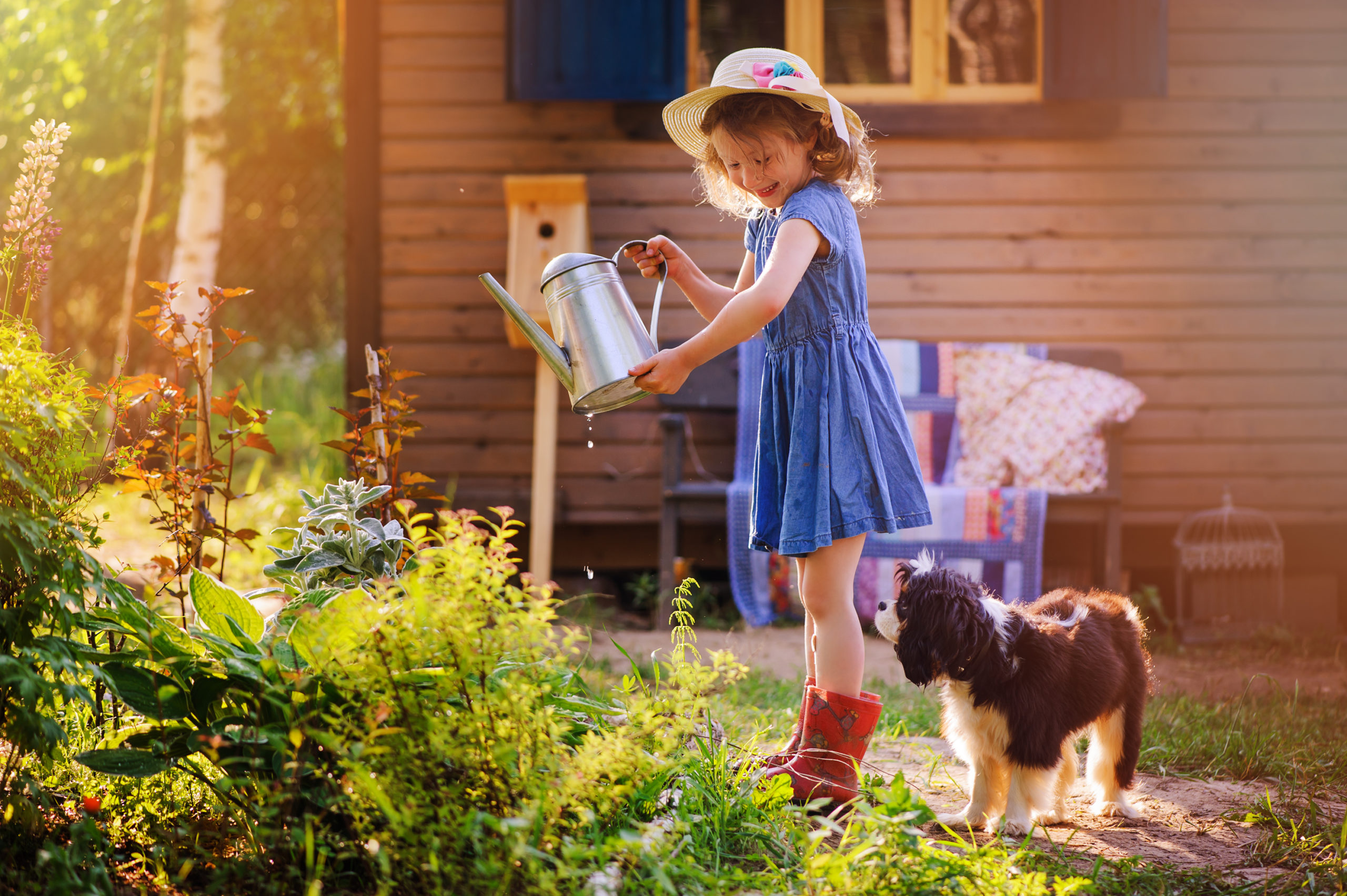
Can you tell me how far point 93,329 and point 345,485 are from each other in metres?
8.17

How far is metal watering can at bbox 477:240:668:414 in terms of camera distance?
2.09 m

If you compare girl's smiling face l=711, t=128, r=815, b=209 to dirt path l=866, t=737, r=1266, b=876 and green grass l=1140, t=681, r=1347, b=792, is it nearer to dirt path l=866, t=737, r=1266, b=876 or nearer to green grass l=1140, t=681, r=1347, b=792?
dirt path l=866, t=737, r=1266, b=876

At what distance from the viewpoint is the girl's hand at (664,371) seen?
1979mm

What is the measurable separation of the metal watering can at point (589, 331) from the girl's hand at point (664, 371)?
0.06m

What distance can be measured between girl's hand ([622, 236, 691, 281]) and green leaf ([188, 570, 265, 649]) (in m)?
1.09

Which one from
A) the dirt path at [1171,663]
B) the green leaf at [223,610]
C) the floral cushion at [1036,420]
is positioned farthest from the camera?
the floral cushion at [1036,420]

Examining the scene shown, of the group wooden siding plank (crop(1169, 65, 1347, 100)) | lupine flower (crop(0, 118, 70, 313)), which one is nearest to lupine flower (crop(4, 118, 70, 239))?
lupine flower (crop(0, 118, 70, 313))

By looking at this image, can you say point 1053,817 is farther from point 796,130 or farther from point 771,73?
point 771,73

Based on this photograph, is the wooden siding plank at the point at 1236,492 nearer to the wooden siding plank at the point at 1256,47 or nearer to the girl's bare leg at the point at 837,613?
the wooden siding plank at the point at 1256,47

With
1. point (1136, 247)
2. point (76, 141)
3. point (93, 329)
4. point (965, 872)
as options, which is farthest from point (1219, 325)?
point (76, 141)

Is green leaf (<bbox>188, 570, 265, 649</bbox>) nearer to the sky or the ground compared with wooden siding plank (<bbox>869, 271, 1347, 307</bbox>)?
nearer to the ground

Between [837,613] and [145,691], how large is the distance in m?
1.30

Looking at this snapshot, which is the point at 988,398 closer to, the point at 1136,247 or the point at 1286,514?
the point at 1136,247

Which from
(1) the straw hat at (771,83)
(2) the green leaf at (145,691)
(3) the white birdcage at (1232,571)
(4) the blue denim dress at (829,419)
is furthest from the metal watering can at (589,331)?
(3) the white birdcage at (1232,571)
